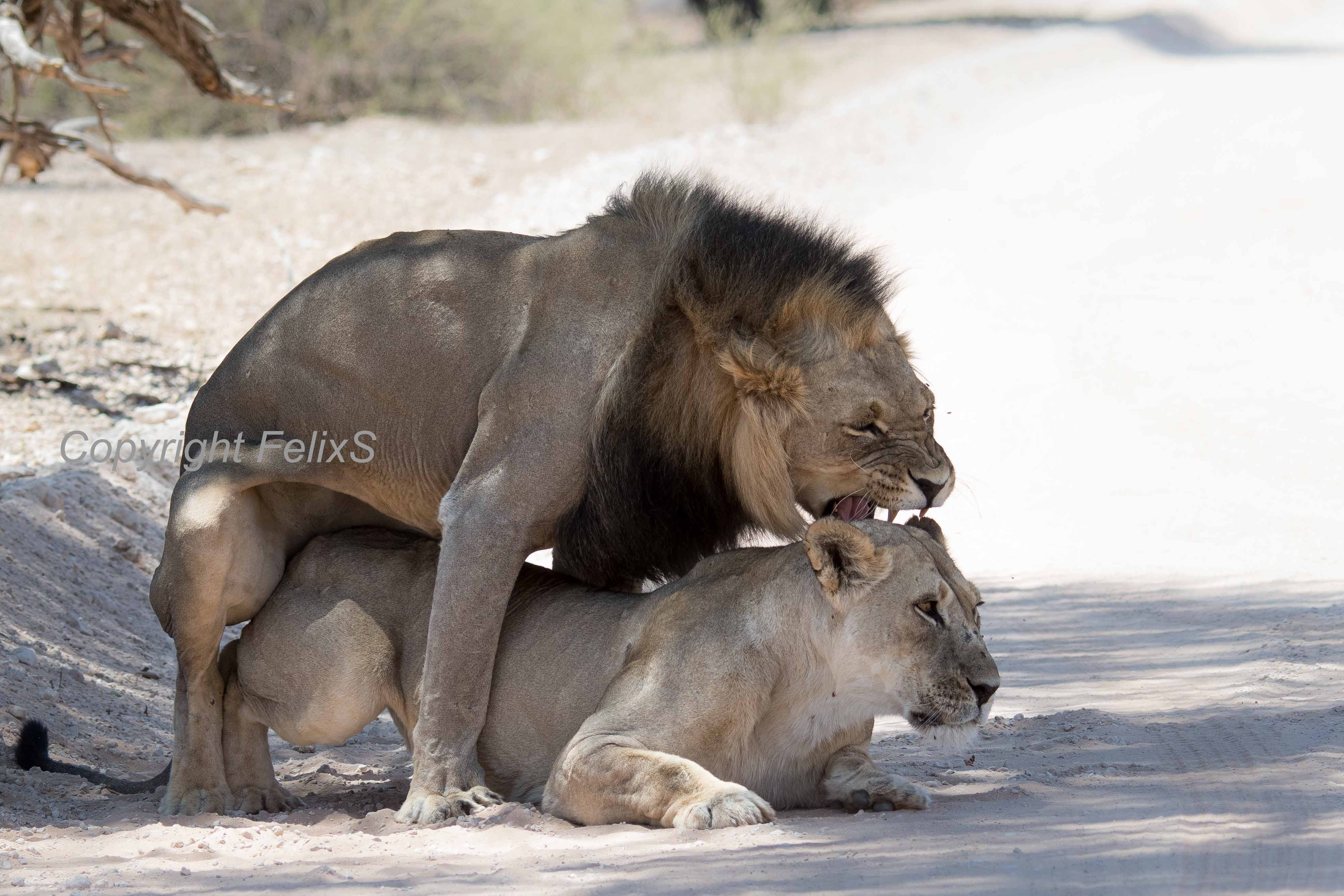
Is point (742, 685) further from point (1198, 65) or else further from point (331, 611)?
point (1198, 65)

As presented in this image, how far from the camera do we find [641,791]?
15.1 feet

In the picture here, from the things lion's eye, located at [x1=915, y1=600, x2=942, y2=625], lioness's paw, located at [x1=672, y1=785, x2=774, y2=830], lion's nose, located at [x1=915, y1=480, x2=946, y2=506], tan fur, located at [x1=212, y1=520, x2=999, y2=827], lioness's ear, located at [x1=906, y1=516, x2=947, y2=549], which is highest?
lion's nose, located at [x1=915, y1=480, x2=946, y2=506]

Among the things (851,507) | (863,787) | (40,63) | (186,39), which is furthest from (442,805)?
(186,39)

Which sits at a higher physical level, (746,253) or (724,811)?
(746,253)

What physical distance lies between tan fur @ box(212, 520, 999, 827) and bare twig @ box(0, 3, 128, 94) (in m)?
4.98

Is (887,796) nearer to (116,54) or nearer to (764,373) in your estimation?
(764,373)

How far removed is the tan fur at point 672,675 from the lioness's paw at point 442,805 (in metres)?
0.24

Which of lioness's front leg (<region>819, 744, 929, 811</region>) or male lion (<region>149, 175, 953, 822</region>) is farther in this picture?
male lion (<region>149, 175, 953, 822</region>)

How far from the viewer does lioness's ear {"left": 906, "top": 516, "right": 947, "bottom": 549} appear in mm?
5121

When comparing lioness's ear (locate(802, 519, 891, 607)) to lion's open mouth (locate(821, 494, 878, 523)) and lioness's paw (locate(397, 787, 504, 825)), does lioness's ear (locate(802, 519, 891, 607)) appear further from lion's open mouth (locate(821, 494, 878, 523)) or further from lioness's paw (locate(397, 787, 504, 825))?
lioness's paw (locate(397, 787, 504, 825))

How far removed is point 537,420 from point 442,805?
1.27m

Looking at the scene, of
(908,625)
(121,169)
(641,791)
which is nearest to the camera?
(641,791)

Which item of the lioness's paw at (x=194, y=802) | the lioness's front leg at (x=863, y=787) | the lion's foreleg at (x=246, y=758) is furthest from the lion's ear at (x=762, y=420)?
the lioness's paw at (x=194, y=802)

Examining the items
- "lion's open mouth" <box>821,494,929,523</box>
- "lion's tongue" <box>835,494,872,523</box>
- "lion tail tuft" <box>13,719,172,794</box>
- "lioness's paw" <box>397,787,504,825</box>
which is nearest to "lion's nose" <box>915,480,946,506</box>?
"lion's open mouth" <box>821,494,929,523</box>
